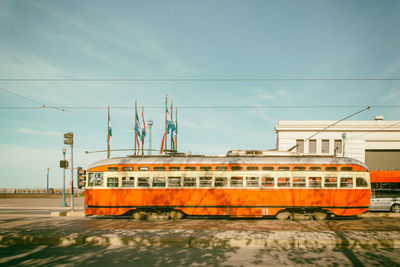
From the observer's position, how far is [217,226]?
12.2 m

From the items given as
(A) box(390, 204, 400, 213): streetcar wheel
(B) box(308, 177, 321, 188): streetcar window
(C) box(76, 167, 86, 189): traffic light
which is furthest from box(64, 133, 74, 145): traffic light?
(A) box(390, 204, 400, 213): streetcar wheel

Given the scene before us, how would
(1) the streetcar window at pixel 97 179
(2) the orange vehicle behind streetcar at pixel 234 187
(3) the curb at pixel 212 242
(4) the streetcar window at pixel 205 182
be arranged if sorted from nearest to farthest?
(3) the curb at pixel 212 242, (2) the orange vehicle behind streetcar at pixel 234 187, (4) the streetcar window at pixel 205 182, (1) the streetcar window at pixel 97 179

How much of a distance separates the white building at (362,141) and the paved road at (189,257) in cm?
2668

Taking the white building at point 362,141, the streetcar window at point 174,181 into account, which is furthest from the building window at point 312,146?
the streetcar window at point 174,181

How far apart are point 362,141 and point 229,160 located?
2622 cm

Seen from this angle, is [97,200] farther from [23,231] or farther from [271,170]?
[271,170]

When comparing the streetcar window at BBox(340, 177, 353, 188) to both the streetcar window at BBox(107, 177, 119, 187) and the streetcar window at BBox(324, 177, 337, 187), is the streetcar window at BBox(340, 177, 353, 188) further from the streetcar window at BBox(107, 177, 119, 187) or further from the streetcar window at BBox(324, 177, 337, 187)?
the streetcar window at BBox(107, 177, 119, 187)

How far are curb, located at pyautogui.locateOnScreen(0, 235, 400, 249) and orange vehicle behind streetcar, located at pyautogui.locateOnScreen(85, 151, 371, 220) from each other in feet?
16.1

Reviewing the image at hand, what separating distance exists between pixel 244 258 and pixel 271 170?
23.5 ft

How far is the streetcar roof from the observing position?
14.4m

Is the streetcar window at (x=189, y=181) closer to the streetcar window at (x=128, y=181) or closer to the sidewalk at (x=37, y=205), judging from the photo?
the streetcar window at (x=128, y=181)

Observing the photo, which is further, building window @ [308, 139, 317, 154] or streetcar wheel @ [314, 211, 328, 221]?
building window @ [308, 139, 317, 154]

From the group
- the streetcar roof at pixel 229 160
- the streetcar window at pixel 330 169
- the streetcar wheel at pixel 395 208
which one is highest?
the streetcar roof at pixel 229 160

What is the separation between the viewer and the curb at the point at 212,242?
898cm
